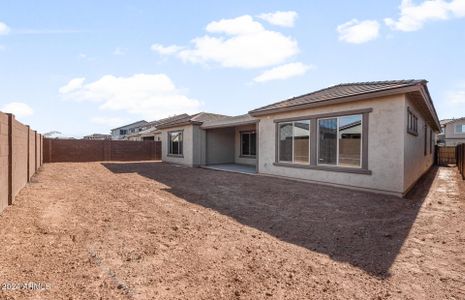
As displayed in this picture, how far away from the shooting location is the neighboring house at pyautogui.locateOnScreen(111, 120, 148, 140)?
52.3 meters

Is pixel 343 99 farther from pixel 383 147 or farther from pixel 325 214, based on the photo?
pixel 325 214

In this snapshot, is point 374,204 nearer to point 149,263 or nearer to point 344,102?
point 344,102

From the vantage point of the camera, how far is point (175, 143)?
19.9 meters

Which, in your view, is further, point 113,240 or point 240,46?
point 240,46

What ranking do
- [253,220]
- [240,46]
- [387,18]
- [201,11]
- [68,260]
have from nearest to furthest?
1. [68,260]
2. [253,220]
3. [387,18]
4. [201,11]
5. [240,46]

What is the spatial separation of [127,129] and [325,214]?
54262 mm

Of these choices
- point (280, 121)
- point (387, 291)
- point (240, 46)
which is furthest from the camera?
point (240, 46)

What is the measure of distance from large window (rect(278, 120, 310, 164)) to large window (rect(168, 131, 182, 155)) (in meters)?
9.68

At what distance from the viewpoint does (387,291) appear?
2996 mm

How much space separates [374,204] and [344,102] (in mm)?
3729

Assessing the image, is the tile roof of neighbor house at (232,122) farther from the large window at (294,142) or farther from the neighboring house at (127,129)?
the neighboring house at (127,129)

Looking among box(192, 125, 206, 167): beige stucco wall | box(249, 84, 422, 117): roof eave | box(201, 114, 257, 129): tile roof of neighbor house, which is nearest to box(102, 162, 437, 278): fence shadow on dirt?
box(249, 84, 422, 117): roof eave

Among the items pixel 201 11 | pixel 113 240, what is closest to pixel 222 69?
pixel 201 11

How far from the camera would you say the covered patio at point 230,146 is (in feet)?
57.0
